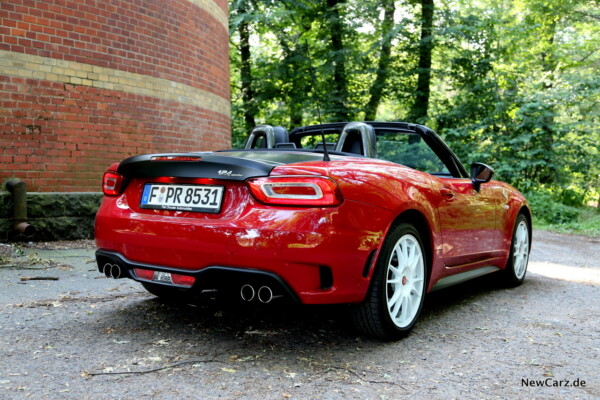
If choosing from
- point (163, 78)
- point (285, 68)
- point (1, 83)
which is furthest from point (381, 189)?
point (285, 68)

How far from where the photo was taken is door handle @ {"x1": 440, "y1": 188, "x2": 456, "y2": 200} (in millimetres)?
3992

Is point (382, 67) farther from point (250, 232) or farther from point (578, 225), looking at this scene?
point (250, 232)

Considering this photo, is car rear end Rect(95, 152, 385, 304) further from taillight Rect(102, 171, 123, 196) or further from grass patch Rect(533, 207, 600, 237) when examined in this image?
grass patch Rect(533, 207, 600, 237)

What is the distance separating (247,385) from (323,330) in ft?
3.58

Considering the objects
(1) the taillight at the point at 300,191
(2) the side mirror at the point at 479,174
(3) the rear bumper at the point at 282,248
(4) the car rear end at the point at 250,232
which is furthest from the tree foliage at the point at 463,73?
(1) the taillight at the point at 300,191

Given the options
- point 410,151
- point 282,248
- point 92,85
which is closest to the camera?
point 282,248

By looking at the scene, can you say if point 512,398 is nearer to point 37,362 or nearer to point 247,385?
point 247,385

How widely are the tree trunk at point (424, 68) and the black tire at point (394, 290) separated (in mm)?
16077

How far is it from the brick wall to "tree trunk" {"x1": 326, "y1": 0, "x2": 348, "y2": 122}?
10.2m

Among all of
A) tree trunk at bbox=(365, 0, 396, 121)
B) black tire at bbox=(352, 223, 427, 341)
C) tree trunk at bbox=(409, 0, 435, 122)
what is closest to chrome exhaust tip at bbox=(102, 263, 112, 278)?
black tire at bbox=(352, 223, 427, 341)

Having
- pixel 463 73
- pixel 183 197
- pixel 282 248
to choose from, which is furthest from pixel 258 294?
pixel 463 73

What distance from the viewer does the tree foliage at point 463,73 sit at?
16469 mm

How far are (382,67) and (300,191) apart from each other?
59.1 feet

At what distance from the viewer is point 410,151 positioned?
4.53 meters
